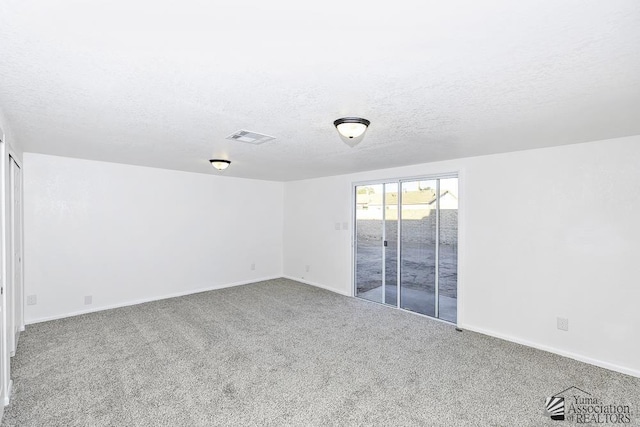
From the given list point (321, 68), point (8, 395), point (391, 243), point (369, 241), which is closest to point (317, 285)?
point (369, 241)

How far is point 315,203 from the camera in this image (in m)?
6.33

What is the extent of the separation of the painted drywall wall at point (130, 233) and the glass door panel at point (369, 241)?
2.28 metres

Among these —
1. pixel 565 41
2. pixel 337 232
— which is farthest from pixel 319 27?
pixel 337 232

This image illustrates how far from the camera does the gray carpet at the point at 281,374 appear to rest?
2293 mm

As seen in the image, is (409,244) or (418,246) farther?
(409,244)

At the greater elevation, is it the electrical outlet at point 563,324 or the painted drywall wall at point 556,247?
the painted drywall wall at point 556,247

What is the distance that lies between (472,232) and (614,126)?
181 centimetres

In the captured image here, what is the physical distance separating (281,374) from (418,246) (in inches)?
111

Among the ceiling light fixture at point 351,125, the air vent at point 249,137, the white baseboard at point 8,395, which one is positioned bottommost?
the white baseboard at point 8,395

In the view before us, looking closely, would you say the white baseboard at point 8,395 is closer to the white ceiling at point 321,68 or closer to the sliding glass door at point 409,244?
the white ceiling at point 321,68

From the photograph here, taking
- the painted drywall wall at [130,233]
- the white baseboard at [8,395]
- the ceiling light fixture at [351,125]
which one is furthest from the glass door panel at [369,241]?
the white baseboard at [8,395]

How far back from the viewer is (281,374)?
2.87 metres

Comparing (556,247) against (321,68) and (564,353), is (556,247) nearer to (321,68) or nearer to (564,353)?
(564,353)

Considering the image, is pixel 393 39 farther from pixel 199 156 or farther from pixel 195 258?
pixel 195 258
